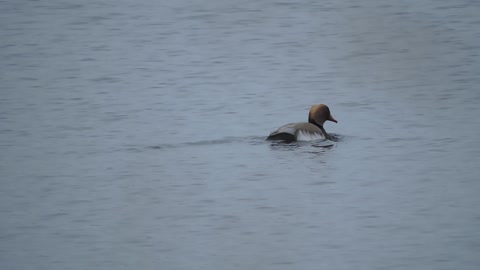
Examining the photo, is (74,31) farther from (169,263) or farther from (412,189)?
(169,263)

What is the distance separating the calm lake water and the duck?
0.65ft

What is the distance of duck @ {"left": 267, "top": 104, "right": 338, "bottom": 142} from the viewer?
14062 mm

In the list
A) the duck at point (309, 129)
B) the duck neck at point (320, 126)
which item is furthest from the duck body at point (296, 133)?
the duck neck at point (320, 126)

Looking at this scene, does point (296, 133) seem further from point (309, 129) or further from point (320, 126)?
point (320, 126)

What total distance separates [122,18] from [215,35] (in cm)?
203

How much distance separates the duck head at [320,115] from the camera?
15078 millimetres

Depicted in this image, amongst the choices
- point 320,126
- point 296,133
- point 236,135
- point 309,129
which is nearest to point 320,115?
point 320,126

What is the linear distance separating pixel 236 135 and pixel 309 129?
0.90 meters

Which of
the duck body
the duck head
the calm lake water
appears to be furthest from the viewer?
the duck head

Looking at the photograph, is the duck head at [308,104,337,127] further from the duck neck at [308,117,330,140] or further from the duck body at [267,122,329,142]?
the duck body at [267,122,329,142]

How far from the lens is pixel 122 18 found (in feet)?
71.2

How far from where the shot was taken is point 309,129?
14.3m

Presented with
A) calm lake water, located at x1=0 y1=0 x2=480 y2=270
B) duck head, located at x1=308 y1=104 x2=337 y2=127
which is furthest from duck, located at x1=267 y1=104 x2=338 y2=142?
calm lake water, located at x1=0 y1=0 x2=480 y2=270

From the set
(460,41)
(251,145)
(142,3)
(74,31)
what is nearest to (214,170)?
(251,145)
